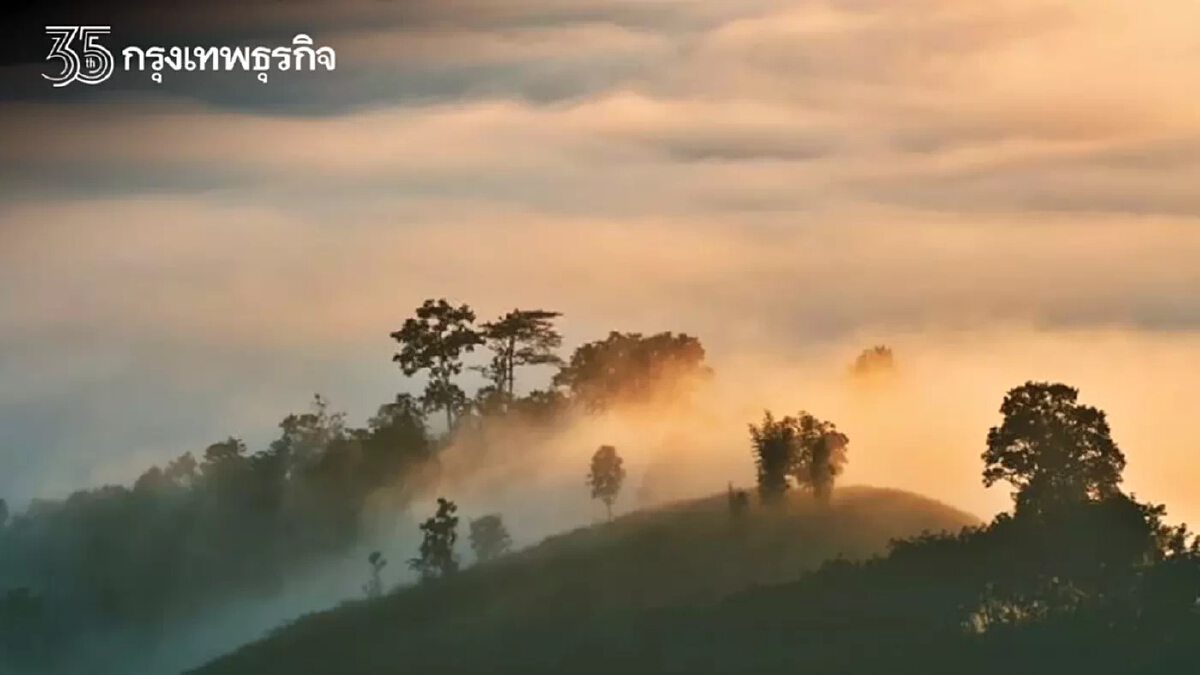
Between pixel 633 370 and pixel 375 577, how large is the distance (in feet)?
11.3

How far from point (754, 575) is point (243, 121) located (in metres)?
7.53

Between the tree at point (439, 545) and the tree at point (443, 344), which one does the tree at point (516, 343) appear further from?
the tree at point (439, 545)

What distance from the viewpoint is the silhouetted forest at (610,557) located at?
40.4 ft

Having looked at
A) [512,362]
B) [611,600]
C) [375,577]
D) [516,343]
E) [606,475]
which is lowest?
[611,600]

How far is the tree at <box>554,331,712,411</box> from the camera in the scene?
1349cm

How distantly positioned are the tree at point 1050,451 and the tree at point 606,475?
12.0 ft

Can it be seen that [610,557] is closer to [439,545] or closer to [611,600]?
[611,600]

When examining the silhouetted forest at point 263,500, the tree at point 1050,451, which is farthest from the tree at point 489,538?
the tree at point 1050,451

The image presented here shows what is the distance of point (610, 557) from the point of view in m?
13.3

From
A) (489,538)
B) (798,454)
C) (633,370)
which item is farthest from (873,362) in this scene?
(489,538)

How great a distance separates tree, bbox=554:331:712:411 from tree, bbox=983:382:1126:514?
9.77ft

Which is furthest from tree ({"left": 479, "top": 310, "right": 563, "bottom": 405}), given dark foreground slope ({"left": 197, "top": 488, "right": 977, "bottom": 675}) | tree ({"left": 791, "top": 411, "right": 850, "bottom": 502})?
tree ({"left": 791, "top": 411, "right": 850, "bottom": 502})

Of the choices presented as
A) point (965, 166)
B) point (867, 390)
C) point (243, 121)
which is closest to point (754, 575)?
point (867, 390)

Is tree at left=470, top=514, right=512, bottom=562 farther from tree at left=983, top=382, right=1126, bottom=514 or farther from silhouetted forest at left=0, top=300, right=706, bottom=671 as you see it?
tree at left=983, top=382, right=1126, bottom=514
